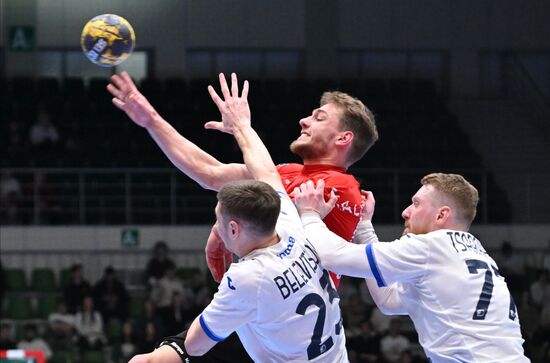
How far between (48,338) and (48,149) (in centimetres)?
414

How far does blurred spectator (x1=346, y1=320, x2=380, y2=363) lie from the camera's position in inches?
571

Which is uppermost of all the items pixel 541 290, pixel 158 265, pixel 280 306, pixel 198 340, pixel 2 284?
pixel 280 306

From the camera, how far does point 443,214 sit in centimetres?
491

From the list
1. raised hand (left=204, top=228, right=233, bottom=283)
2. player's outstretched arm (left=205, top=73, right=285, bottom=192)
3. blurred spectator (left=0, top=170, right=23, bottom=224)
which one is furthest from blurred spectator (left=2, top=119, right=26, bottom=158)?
player's outstretched arm (left=205, top=73, right=285, bottom=192)

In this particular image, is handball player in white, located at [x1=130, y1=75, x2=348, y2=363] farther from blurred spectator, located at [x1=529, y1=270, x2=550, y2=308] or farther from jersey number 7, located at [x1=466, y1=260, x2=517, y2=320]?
blurred spectator, located at [x1=529, y1=270, x2=550, y2=308]

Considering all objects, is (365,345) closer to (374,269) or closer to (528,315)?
(528,315)

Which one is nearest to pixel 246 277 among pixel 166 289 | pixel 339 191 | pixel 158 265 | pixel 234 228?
pixel 234 228

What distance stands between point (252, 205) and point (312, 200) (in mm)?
516

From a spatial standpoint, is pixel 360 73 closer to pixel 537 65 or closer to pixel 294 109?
pixel 294 109

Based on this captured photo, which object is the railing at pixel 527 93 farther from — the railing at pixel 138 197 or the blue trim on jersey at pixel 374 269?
the blue trim on jersey at pixel 374 269

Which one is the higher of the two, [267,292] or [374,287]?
[267,292]

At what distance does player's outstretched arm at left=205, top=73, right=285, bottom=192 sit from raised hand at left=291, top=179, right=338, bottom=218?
95mm

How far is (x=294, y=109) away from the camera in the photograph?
1920 centimetres

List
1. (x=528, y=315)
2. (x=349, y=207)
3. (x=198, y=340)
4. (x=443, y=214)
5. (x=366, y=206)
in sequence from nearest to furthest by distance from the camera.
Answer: (x=198, y=340) → (x=443, y=214) → (x=349, y=207) → (x=366, y=206) → (x=528, y=315)
